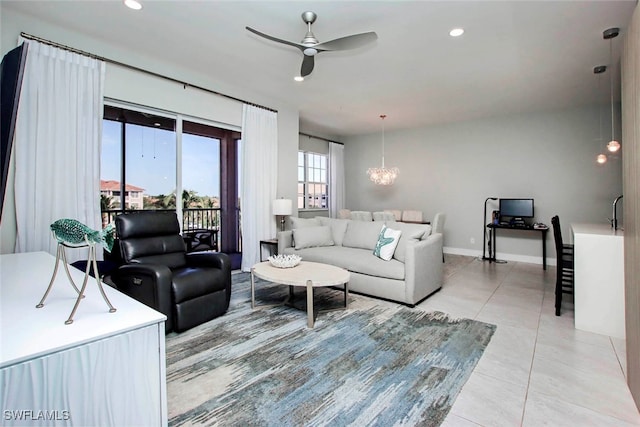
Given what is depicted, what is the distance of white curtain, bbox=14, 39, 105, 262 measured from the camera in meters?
2.82

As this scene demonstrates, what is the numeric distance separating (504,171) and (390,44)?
164 inches

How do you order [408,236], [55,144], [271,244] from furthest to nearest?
[271,244] → [408,236] → [55,144]

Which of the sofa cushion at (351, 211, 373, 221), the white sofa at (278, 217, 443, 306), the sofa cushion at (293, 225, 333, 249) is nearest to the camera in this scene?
the white sofa at (278, 217, 443, 306)

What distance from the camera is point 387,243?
378 cm

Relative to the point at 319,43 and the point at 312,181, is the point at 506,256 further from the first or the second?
the point at 319,43

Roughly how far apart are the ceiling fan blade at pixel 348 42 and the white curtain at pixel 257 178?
2.37 m

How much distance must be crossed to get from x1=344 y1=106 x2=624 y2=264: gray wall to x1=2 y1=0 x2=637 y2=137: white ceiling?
2.27ft

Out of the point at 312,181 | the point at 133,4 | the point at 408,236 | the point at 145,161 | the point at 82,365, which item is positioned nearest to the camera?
the point at 82,365

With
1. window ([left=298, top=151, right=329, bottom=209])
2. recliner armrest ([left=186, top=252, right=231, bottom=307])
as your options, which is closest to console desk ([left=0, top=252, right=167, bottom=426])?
recliner armrest ([left=186, top=252, right=231, bottom=307])

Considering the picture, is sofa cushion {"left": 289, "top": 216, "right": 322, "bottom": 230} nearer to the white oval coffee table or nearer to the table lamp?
the table lamp

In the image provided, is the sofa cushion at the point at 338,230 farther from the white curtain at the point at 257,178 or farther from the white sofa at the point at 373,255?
the white curtain at the point at 257,178

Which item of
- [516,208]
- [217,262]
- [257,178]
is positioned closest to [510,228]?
[516,208]

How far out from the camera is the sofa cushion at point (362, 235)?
14.2 feet

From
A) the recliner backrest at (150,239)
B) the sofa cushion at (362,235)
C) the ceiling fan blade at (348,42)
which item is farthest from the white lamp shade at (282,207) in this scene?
the ceiling fan blade at (348,42)
